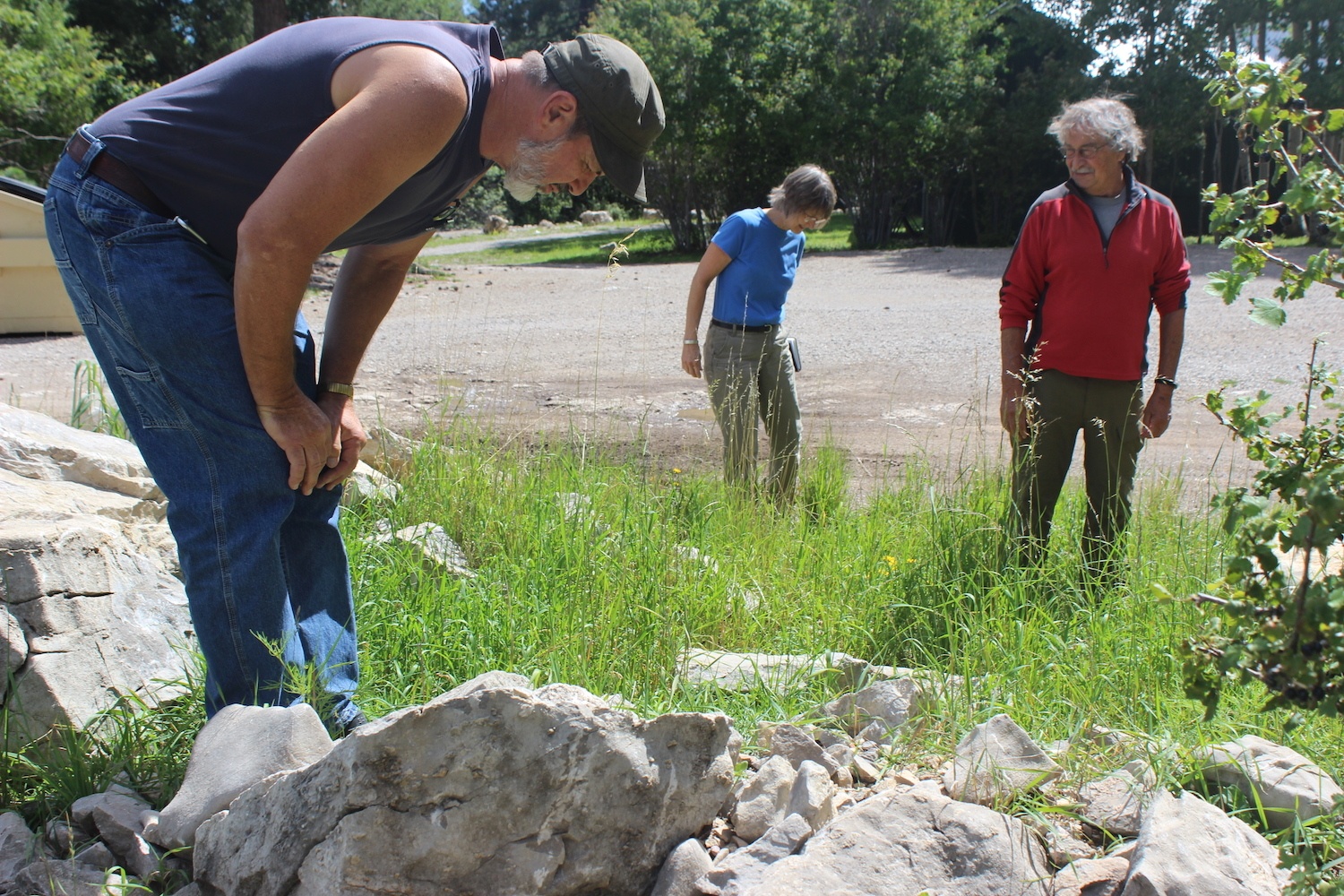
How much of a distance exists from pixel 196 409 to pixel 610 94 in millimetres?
1086

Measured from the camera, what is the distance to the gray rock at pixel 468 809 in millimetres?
1921

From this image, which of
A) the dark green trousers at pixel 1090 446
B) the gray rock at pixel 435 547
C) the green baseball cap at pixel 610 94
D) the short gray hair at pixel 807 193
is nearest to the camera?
the green baseball cap at pixel 610 94

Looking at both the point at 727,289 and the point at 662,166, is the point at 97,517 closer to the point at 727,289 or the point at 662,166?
the point at 727,289

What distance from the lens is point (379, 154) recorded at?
2039 millimetres

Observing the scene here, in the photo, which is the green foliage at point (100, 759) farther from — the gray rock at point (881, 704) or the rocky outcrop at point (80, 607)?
the gray rock at point (881, 704)

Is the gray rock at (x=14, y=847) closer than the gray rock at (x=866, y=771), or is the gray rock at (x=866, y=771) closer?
the gray rock at (x=14, y=847)

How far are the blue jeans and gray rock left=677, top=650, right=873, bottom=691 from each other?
987 mm

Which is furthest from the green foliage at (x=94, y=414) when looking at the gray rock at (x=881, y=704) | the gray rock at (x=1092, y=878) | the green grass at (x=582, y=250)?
the green grass at (x=582, y=250)

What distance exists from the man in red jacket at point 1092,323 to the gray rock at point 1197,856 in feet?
6.30

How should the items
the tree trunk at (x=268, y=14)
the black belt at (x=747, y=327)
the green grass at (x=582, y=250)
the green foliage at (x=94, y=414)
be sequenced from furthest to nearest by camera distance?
the green grass at (x=582, y=250) < the tree trunk at (x=268, y=14) < the black belt at (x=747, y=327) < the green foliage at (x=94, y=414)

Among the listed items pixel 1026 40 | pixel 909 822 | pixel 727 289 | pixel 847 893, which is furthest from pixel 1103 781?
pixel 1026 40

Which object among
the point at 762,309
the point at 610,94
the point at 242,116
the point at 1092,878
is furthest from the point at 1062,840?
the point at 762,309

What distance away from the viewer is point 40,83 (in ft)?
45.2

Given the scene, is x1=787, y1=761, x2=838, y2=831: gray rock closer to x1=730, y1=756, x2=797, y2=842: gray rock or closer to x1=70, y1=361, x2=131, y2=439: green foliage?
x1=730, y1=756, x2=797, y2=842: gray rock
